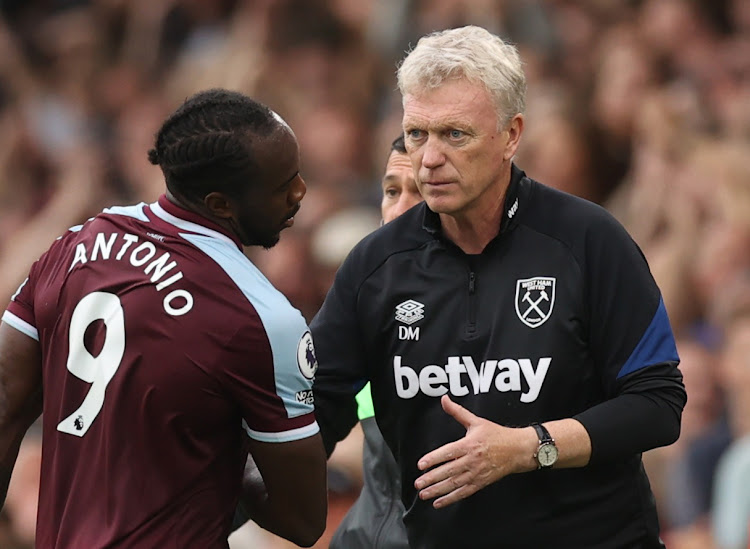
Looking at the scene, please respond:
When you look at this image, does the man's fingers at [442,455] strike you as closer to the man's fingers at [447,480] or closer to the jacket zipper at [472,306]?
the man's fingers at [447,480]

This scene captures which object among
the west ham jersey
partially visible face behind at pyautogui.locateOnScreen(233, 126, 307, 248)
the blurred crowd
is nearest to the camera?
the west ham jersey

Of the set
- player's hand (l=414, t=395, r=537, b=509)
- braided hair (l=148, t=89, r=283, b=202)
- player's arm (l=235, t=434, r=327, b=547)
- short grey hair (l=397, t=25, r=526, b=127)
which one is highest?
short grey hair (l=397, t=25, r=526, b=127)

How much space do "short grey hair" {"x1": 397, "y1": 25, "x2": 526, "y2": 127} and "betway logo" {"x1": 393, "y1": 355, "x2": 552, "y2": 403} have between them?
0.52m

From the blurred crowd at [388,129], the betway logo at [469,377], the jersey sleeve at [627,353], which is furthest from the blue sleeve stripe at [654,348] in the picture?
the blurred crowd at [388,129]

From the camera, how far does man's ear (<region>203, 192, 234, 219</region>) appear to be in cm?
269

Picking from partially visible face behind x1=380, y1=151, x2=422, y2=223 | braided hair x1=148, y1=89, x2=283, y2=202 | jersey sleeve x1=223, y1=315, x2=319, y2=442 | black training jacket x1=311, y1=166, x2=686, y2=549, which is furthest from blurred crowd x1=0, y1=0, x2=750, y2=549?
braided hair x1=148, y1=89, x2=283, y2=202

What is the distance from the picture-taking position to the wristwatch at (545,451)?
2.76m

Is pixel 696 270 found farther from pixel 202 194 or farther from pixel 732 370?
pixel 202 194

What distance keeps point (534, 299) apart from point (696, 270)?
8.79 ft

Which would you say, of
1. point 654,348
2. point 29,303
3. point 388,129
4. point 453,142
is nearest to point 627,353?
point 654,348

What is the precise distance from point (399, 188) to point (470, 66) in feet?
2.41

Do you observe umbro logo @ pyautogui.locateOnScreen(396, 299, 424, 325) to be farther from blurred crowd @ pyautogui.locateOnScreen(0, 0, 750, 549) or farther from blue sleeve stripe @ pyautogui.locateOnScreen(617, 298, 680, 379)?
blurred crowd @ pyautogui.locateOnScreen(0, 0, 750, 549)

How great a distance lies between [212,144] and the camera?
8.68 ft

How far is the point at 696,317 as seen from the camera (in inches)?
216
